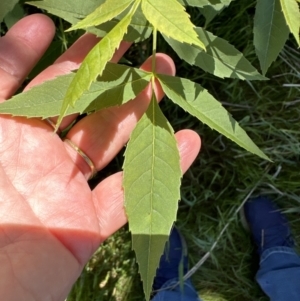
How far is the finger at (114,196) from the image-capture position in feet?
4.21

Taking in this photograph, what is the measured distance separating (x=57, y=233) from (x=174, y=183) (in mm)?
370

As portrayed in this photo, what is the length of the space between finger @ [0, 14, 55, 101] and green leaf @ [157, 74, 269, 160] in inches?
15.7

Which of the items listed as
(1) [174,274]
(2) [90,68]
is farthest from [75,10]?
(1) [174,274]

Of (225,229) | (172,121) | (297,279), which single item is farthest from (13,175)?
(297,279)

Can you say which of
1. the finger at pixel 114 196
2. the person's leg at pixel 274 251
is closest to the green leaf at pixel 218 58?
the finger at pixel 114 196

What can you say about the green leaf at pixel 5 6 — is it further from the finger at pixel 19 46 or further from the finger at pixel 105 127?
the finger at pixel 105 127

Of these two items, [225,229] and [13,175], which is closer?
[13,175]

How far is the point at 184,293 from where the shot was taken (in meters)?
1.92

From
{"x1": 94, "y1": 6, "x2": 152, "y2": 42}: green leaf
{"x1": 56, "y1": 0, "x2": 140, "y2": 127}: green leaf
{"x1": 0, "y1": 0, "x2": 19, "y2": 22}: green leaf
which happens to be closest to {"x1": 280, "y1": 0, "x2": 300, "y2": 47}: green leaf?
{"x1": 56, "y1": 0, "x2": 140, "y2": 127}: green leaf

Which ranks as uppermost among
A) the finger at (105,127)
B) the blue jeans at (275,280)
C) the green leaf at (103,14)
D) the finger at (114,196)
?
the green leaf at (103,14)

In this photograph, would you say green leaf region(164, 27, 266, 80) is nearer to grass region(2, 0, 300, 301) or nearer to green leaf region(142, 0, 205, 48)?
green leaf region(142, 0, 205, 48)

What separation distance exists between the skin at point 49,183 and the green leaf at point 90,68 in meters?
0.48

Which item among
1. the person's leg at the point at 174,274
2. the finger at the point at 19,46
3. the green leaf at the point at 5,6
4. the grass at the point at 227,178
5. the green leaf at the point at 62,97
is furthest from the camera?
the person's leg at the point at 174,274

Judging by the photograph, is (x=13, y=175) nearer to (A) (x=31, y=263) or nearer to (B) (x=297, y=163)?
(A) (x=31, y=263)
